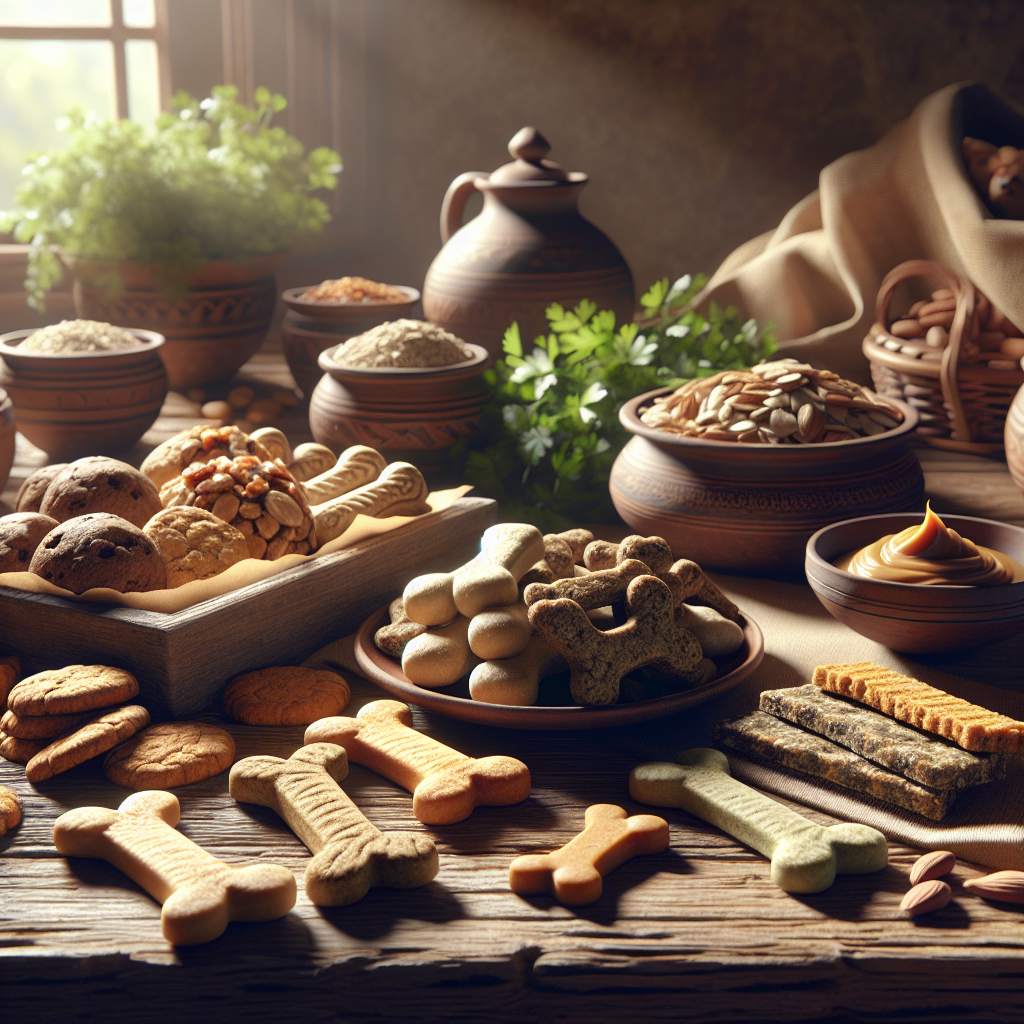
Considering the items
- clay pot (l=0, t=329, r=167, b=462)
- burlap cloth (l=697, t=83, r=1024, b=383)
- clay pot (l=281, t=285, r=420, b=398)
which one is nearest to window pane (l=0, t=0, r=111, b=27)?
clay pot (l=281, t=285, r=420, b=398)

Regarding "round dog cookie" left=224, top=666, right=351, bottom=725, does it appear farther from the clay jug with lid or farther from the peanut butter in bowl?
the clay jug with lid

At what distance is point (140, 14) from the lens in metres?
3.07

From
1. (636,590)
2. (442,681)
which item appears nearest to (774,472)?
(636,590)

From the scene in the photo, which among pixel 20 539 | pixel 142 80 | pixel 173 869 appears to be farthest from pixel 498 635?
pixel 142 80

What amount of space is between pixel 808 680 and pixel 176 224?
1739mm

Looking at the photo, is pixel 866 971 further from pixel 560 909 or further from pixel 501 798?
pixel 501 798

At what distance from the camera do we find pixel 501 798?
102 cm

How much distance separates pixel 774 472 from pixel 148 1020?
3.30ft

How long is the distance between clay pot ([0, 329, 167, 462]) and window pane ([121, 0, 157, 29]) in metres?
1.38

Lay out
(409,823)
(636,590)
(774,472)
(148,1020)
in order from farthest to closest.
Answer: (774,472) < (636,590) < (409,823) < (148,1020)

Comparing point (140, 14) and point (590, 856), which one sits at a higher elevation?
point (140, 14)

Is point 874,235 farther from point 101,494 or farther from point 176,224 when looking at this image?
point 101,494

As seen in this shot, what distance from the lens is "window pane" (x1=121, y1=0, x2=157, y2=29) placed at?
306cm

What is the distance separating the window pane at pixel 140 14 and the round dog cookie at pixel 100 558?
232cm
